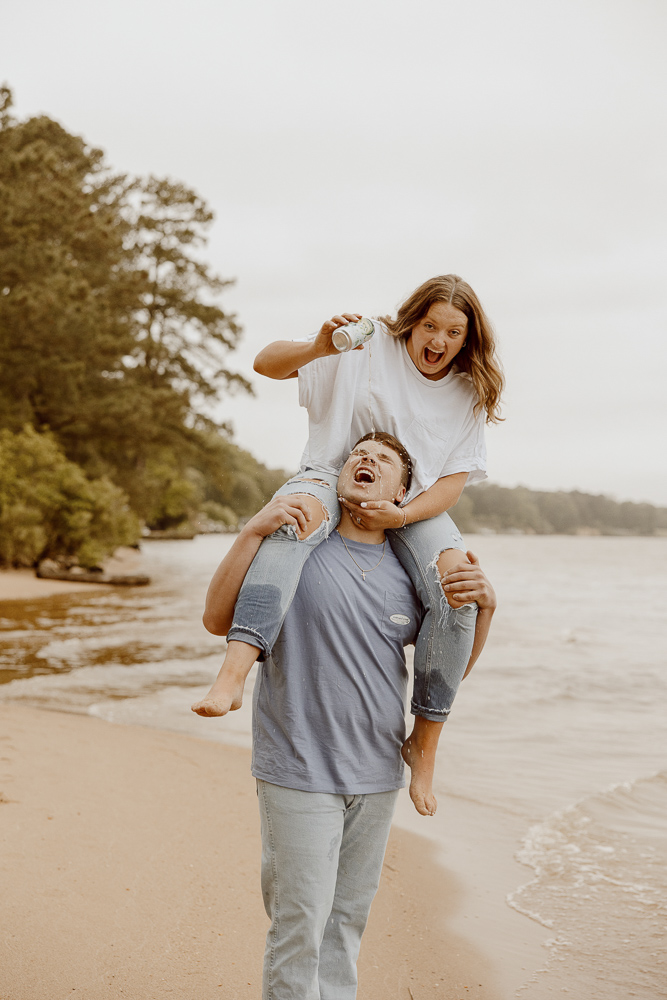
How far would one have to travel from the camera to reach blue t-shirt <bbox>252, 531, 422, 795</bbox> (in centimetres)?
245

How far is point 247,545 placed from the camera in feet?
8.18

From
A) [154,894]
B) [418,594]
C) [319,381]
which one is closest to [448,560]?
[418,594]

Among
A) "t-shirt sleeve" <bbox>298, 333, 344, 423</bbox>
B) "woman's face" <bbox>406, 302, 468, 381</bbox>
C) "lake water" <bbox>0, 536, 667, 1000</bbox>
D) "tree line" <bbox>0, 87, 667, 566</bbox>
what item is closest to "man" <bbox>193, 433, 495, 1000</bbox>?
"t-shirt sleeve" <bbox>298, 333, 344, 423</bbox>

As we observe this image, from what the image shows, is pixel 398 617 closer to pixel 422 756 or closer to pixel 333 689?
pixel 333 689

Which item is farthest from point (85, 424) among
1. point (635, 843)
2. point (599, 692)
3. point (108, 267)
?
A: point (635, 843)

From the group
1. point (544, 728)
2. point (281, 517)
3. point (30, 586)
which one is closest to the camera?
point (281, 517)

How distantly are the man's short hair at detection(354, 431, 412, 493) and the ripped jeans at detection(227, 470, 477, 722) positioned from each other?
0.14 m

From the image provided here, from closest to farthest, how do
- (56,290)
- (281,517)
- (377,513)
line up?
1. (281,517)
2. (377,513)
3. (56,290)

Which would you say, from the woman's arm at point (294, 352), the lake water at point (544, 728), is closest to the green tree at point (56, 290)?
the lake water at point (544, 728)

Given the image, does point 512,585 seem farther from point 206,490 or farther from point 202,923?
point 202,923

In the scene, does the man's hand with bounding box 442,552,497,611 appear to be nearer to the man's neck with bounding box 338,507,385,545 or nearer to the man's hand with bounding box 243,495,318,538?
the man's neck with bounding box 338,507,385,545

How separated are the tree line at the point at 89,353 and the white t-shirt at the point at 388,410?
1714 centimetres

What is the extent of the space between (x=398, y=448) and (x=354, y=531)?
297 mm

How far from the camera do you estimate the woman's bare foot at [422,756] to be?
267 centimetres
